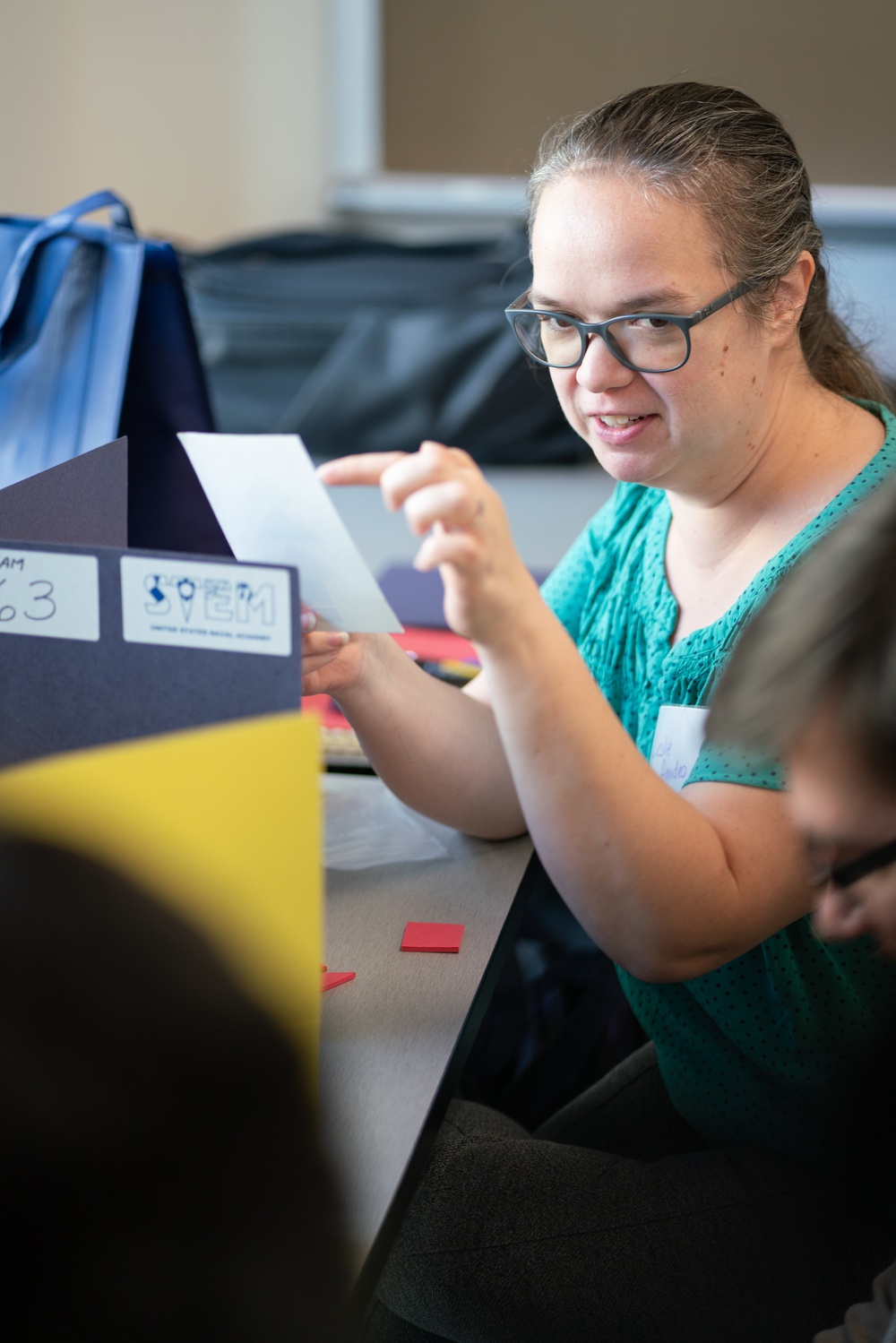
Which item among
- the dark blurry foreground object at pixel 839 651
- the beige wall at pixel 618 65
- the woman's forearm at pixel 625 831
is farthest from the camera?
the beige wall at pixel 618 65

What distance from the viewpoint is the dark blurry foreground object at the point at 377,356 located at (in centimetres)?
260

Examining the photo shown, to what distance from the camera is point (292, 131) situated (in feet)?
11.0

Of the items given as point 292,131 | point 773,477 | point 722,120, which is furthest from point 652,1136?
point 292,131

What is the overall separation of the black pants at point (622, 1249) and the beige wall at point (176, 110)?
8.38 feet

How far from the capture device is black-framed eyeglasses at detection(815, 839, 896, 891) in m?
0.54

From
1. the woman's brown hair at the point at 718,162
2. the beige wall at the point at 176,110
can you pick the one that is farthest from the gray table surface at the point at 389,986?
the beige wall at the point at 176,110

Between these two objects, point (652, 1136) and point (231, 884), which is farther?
point (652, 1136)

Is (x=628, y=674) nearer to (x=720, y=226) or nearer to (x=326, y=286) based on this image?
(x=720, y=226)

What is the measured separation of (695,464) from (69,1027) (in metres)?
0.63

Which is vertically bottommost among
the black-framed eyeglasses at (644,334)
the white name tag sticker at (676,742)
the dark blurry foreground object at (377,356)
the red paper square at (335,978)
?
the dark blurry foreground object at (377,356)

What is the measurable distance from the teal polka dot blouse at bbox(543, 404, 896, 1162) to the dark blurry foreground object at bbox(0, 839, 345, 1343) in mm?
407

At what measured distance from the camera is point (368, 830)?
919 millimetres

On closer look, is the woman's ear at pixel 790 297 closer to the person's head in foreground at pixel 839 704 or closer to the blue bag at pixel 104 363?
the person's head in foreground at pixel 839 704

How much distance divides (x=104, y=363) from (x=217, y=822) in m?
0.82
